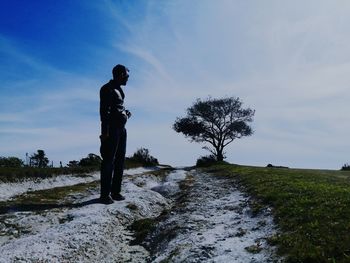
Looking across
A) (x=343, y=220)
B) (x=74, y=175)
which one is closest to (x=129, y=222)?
(x=343, y=220)

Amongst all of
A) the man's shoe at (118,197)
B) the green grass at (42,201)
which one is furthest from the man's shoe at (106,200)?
the green grass at (42,201)

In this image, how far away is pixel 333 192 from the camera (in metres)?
13.4

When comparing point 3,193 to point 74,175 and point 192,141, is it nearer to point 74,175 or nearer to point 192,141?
point 74,175

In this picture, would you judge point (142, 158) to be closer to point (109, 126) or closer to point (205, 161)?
point (205, 161)

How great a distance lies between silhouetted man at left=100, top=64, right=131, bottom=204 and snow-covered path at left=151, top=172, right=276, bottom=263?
107 inches

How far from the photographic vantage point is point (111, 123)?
1453 cm

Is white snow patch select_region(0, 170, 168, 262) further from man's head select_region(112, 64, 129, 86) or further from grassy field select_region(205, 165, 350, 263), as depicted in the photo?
man's head select_region(112, 64, 129, 86)

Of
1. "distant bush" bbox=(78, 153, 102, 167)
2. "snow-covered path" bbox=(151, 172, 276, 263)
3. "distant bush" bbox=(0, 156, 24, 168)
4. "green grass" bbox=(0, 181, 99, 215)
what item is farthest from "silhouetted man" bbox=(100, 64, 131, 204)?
"distant bush" bbox=(78, 153, 102, 167)

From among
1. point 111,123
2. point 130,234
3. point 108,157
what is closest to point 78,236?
point 130,234

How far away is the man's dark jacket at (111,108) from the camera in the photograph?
14.2 meters

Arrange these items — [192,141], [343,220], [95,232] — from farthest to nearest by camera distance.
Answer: [192,141], [95,232], [343,220]

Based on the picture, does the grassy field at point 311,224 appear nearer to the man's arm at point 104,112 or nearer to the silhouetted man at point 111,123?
the silhouetted man at point 111,123

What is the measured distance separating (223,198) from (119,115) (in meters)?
5.34

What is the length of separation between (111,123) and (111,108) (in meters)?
0.54
